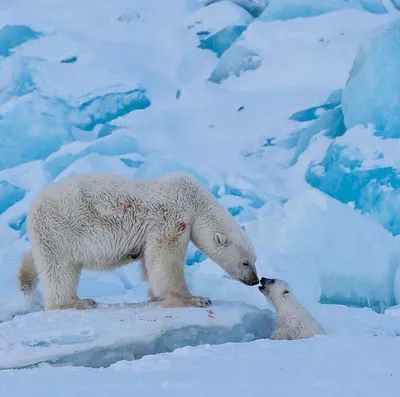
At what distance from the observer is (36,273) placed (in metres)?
4.55

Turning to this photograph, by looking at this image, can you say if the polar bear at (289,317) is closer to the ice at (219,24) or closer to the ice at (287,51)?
the ice at (287,51)

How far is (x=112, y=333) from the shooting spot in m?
3.57

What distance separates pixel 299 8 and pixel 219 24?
1.55m

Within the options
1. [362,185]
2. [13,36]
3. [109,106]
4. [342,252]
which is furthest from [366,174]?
[13,36]

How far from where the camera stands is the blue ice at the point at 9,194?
11.3 meters

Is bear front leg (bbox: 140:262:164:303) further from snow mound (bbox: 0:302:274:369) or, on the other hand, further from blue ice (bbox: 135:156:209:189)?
blue ice (bbox: 135:156:209:189)

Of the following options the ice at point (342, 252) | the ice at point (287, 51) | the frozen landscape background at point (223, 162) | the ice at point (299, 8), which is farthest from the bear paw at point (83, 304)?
the ice at point (299, 8)

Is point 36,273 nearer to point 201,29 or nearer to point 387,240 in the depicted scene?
point 387,240

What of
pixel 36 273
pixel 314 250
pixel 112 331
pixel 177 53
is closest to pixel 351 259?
pixel 314 250

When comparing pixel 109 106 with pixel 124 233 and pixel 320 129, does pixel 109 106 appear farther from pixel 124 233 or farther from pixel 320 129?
pixel 124 233

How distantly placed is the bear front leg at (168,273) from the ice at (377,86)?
637cm

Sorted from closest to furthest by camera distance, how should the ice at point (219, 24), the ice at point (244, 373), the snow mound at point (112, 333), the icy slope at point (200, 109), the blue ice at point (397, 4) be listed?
1. the ice at point (244, 373)
2. the snow mound at point (112, 333)
3. the icy slope at point (200, 109)
4. the ice at point (219, 24)
5. the blue ice at point (397, 4)

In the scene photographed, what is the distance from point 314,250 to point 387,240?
0.72 metres

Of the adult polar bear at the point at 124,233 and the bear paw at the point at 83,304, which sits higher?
the adult polar bear at the point at 124,233
